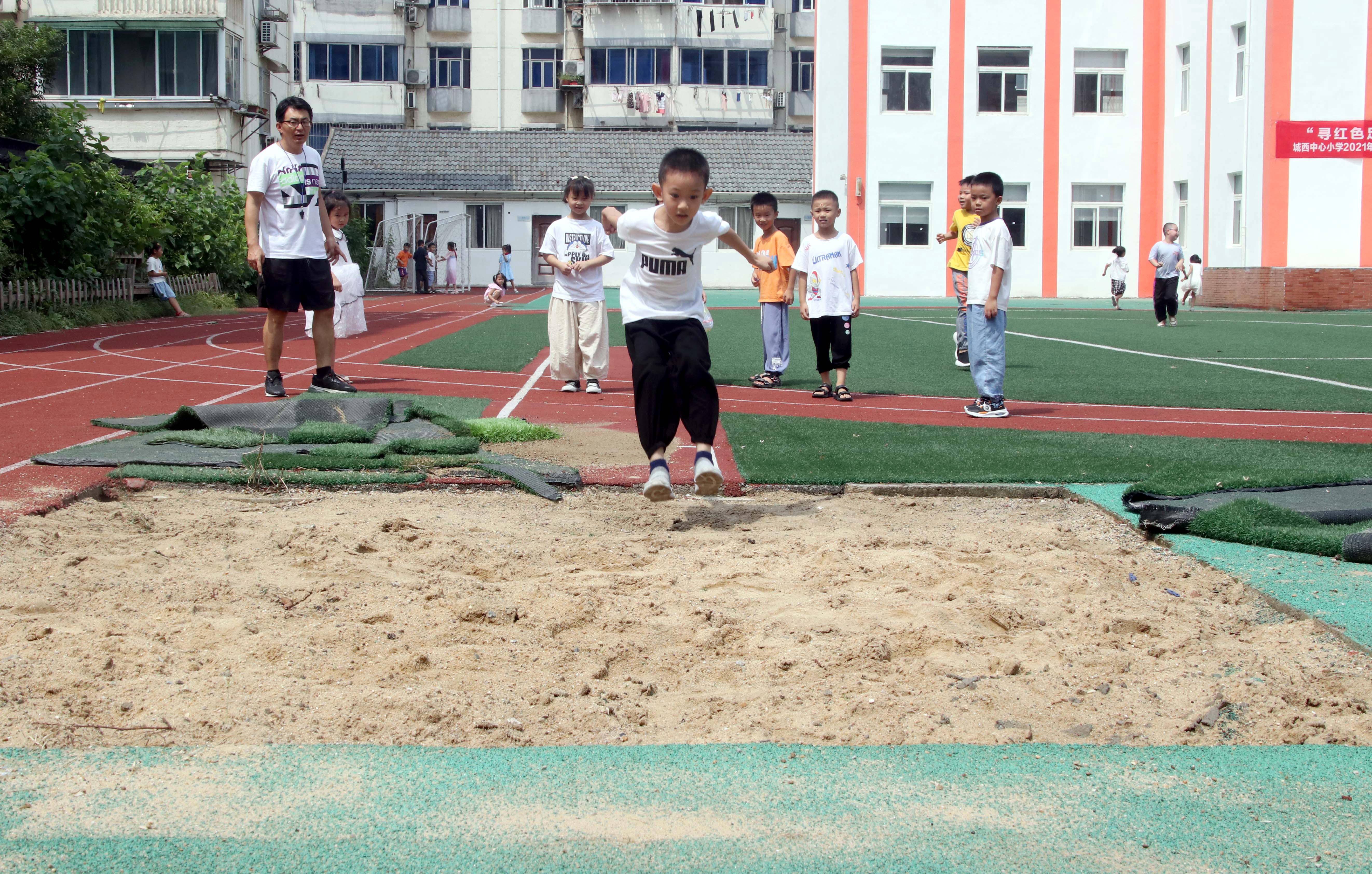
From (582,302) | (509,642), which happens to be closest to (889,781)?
(509,642)

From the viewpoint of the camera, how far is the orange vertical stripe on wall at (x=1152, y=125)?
34.3 metres

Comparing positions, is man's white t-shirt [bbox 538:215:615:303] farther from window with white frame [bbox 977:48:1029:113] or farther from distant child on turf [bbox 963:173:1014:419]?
window with white frame [bbox 977:48:1029:113]

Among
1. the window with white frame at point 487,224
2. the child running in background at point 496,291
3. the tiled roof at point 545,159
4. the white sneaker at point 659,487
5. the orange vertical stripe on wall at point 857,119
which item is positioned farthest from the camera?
the window with white frame at point 487,224

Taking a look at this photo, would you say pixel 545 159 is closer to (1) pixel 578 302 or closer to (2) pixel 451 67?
(2) pixel 451 67

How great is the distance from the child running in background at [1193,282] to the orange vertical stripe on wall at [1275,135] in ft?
8.10

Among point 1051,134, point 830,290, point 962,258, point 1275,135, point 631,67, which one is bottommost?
point 830,290

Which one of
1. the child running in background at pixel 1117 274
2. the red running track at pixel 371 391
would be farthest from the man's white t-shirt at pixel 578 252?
the child running in background at pixel 1117 274

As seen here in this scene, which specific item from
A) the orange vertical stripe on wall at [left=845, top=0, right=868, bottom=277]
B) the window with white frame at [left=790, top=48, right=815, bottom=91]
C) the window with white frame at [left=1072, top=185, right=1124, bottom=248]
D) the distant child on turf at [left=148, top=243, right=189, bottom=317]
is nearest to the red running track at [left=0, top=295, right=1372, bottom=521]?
the distant child on turf at [left=148, top=243, right=189, bottom=317]

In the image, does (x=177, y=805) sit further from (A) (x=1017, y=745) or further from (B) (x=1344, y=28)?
(B) (x=1344, y=28)

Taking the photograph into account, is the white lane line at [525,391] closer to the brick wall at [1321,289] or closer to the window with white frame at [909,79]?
the brick wall at [1321,289]

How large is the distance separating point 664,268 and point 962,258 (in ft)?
24.6

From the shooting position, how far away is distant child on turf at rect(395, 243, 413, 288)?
41094 millimetres

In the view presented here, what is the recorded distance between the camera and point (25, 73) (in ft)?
90.5

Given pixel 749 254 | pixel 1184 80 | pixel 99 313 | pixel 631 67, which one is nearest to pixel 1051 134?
pixel 1184 80
